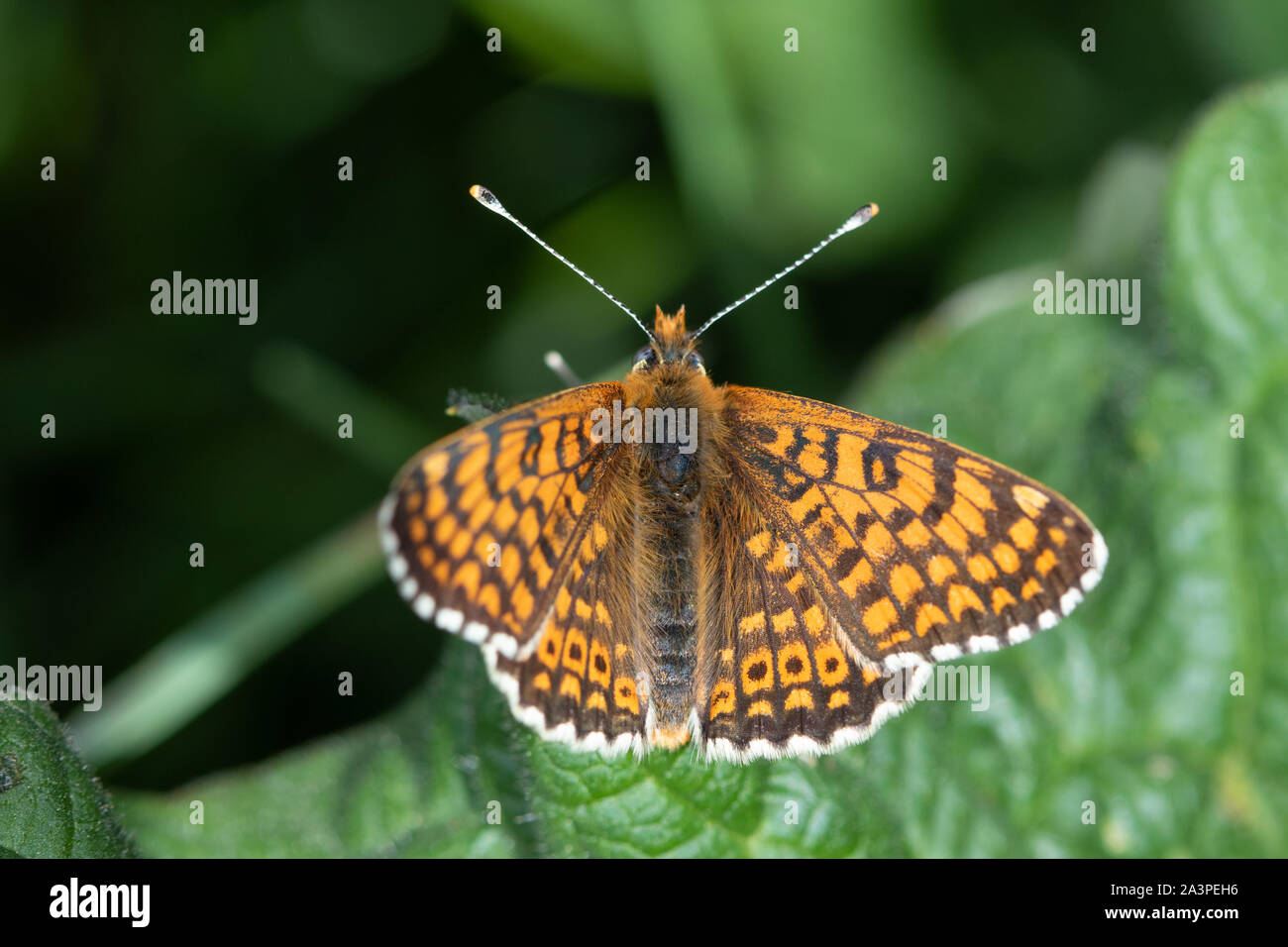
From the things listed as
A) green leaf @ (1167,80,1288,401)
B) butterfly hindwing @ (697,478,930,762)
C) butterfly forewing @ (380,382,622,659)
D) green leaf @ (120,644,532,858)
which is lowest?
green leaf @ (120,644,532,858)

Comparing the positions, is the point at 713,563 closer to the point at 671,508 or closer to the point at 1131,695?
the point at 671,508

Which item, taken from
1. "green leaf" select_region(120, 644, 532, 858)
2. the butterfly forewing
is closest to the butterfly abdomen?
the butterfly forewing

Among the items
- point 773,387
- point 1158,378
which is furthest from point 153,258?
point 1158,378

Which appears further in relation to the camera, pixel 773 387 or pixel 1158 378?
pixel 773 387

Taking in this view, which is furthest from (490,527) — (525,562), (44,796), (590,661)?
(44,796)

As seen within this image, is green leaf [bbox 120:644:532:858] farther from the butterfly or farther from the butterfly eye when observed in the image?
the butterfly eye

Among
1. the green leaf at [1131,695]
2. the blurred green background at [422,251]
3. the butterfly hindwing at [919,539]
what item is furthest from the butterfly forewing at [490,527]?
the blurred green background at [422,251]

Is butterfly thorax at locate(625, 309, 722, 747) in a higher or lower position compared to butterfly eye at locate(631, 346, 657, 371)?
lower
